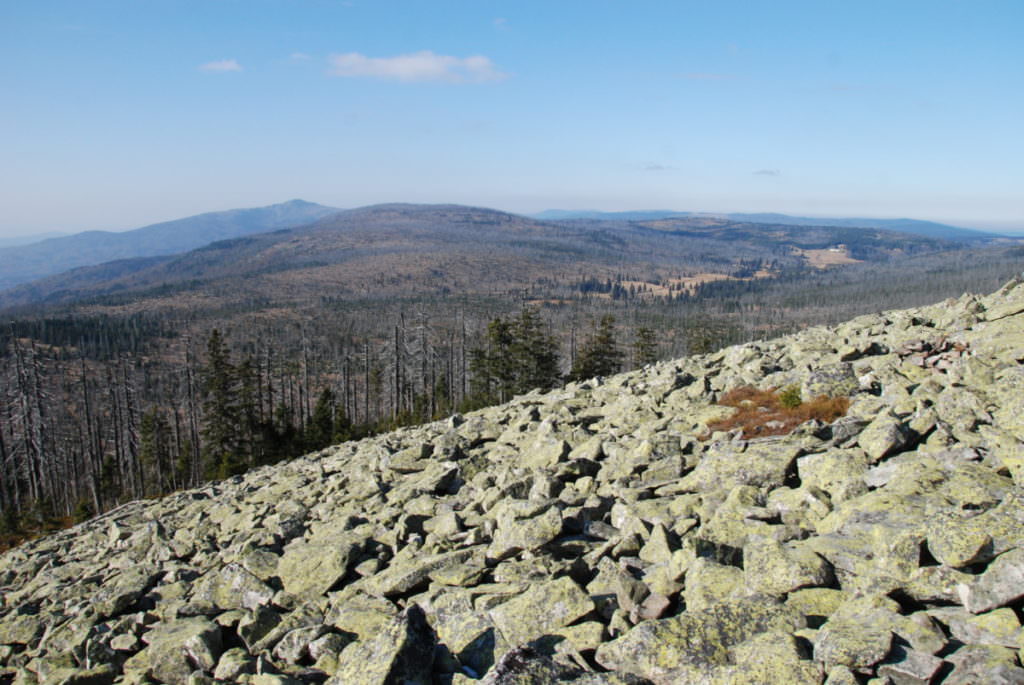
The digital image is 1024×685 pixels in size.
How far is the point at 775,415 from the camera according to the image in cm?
1515

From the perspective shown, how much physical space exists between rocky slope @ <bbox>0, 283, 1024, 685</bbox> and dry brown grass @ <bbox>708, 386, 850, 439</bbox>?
2.04 ft

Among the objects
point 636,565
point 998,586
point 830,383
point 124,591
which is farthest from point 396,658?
point 830,383

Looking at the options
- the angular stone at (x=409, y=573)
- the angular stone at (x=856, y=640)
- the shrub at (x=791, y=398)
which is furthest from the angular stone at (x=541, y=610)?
the shrub at (x=791, y=398)

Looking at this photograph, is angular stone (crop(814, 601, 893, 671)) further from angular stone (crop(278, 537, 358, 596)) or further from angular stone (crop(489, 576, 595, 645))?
angular stone (crop(278, 537, 358, 596))

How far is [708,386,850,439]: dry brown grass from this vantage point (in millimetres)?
14430

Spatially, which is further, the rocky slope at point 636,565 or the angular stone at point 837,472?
the angular stone at point 837,472

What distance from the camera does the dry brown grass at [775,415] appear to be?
14.4 meters

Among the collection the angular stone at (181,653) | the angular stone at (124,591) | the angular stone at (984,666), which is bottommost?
the angular stone at (124,591)

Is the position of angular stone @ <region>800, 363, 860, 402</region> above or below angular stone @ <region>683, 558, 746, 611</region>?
above

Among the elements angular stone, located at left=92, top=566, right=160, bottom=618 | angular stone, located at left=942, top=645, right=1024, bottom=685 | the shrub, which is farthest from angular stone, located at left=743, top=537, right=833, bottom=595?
angular stone, located at left=92, top=566, right=160, bottom=618

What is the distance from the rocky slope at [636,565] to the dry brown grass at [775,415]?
0.62m

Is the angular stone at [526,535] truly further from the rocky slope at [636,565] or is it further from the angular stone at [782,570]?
the angular stone at [782,570]

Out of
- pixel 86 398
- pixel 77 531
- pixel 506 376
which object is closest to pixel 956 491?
pixel 77 531

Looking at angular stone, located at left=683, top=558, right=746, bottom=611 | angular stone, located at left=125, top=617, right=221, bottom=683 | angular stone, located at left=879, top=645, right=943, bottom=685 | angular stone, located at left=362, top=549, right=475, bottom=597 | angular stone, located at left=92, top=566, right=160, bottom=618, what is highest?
angular stone, located at left=879, top=645, right=943, bottom=685
